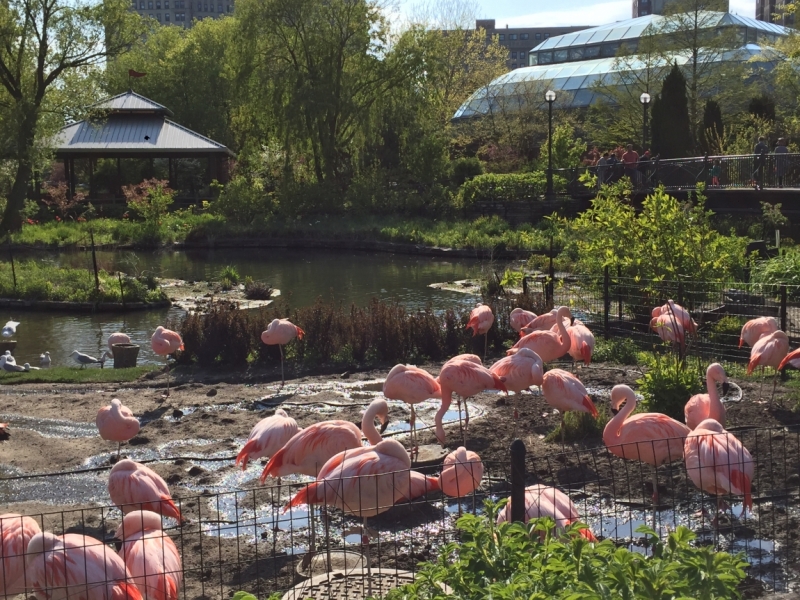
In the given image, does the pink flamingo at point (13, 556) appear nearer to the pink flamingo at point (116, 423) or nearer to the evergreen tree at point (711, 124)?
the pink flamingo at point (116, 423)

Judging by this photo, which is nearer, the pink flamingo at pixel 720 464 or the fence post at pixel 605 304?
the pink flamingo at pixel 720 464

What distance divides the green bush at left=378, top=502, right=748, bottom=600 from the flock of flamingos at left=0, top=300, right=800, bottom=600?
51.3 inches

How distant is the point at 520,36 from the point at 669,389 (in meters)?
172

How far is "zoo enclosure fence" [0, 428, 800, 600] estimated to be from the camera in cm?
A: 578

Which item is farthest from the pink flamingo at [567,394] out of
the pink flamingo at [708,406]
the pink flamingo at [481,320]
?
the pink flamingo at [481,320]

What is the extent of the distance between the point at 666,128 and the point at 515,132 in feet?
45.4

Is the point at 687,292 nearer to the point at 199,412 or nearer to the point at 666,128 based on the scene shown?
the point at 199,412

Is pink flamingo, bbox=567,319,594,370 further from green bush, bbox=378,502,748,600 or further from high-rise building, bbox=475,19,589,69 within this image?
high-rise building, bbox=475,19,589,69

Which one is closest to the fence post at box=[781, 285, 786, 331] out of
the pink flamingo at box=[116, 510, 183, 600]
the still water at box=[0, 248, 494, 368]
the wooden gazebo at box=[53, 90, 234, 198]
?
the still water at box=[0, 248, 494, 368]

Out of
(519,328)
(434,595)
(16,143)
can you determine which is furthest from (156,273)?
(434,595)

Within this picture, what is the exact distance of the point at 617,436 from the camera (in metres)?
6.93

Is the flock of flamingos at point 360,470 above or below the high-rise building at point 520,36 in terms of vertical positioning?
→ below

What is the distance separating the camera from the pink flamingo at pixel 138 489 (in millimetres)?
6211

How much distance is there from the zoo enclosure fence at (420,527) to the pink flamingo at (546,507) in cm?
28
